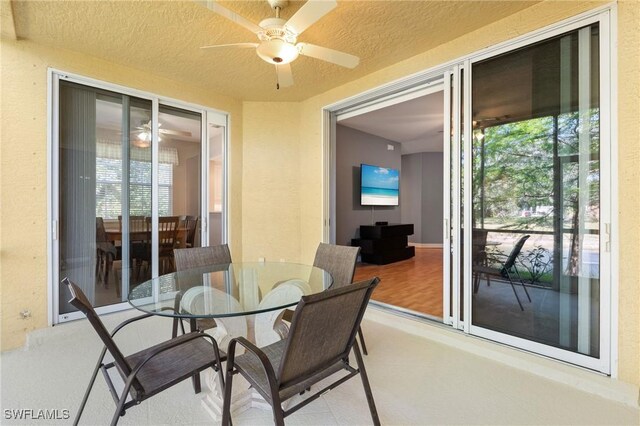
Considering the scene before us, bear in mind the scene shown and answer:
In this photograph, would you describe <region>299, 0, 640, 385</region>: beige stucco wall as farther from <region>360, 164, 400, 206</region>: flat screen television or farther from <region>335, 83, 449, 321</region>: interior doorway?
<region>360, 164, 400, 206</region>: flat screen television

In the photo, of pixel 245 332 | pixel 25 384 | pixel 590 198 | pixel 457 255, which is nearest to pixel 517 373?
pixel 457 255

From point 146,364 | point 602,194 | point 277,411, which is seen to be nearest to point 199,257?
point 146,364

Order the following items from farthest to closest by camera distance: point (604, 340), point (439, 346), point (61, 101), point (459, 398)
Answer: point (61, 101)
point (439, 346)
point (604, 340)
point (459, 398)

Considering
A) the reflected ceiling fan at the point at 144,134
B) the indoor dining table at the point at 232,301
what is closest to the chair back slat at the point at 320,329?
the indoor dining table at the point at 232,301

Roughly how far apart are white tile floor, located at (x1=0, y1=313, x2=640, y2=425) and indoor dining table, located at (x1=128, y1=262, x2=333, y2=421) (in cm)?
16

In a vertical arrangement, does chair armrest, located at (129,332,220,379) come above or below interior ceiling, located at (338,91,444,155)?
below

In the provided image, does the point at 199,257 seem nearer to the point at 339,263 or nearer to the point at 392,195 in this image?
the point at 339,263

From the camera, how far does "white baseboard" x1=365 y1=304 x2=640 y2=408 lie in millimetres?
1756

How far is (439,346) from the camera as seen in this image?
94.8 inches

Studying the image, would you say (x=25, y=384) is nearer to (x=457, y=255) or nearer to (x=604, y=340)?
(x=457, y=255)

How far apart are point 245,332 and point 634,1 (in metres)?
3.24

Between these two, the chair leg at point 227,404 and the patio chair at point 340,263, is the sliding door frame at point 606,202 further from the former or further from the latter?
the chair leg at point 227,404

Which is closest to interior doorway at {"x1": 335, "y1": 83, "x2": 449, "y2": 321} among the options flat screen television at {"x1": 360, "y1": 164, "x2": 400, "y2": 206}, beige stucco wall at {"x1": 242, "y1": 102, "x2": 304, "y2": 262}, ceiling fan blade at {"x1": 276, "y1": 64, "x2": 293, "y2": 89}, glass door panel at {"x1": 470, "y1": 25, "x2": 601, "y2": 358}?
flat screen television at {"x1": 360, "y1": 164, "x2": 400, "y2": 206}

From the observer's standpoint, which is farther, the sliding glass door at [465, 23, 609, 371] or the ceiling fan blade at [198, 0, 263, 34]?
the sliding glass door at [465, 23, 609, 371]
